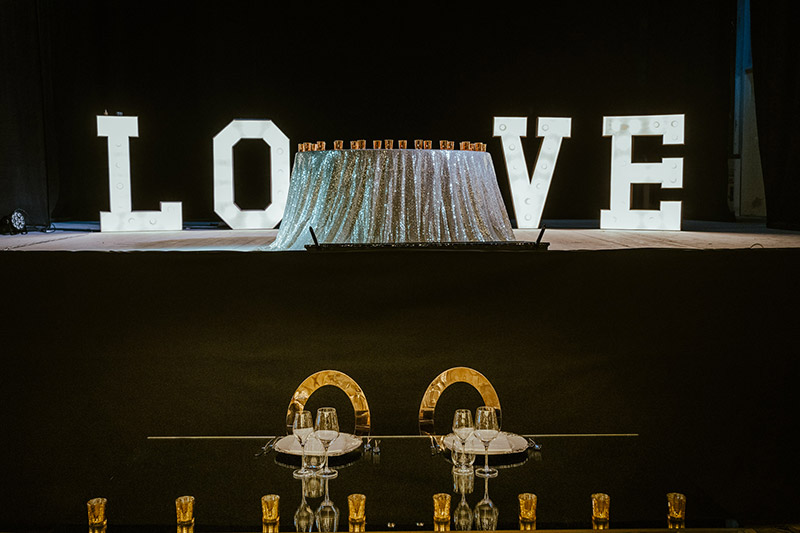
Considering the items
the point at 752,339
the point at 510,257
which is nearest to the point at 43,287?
the point at 510,257

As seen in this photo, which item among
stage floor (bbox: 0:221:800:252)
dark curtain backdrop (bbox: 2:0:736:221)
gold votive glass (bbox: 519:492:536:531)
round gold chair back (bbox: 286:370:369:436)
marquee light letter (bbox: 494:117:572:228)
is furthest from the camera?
dark curtain backdrop (bbox: 2:0:736:221)

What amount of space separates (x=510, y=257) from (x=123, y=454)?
1.69 metres

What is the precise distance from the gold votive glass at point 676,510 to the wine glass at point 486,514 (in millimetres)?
378

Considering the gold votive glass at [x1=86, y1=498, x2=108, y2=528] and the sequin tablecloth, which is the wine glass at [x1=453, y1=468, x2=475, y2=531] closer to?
the gold votive glass at [x1=86, y1=498, x2=108, y2=528]

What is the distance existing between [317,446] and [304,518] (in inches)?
10.3

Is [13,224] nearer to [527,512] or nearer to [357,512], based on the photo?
[357,512]

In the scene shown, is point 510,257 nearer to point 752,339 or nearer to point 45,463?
point 752,339

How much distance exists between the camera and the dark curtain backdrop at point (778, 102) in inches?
195

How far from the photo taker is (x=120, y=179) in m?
5.05

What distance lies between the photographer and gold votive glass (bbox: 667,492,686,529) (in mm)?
1551

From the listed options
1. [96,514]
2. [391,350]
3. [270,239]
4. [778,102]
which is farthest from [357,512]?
[778,102]

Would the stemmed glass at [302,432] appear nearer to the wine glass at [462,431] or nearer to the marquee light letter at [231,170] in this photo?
the wine glass at [462,431]

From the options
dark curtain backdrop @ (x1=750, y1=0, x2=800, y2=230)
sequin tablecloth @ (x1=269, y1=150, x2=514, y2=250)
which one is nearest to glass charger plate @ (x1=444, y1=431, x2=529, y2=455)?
sequin tablecloth @ (x1=269, y1=150, x2=514, y2=250)

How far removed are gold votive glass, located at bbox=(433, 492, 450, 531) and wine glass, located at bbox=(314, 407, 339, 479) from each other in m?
0.33
